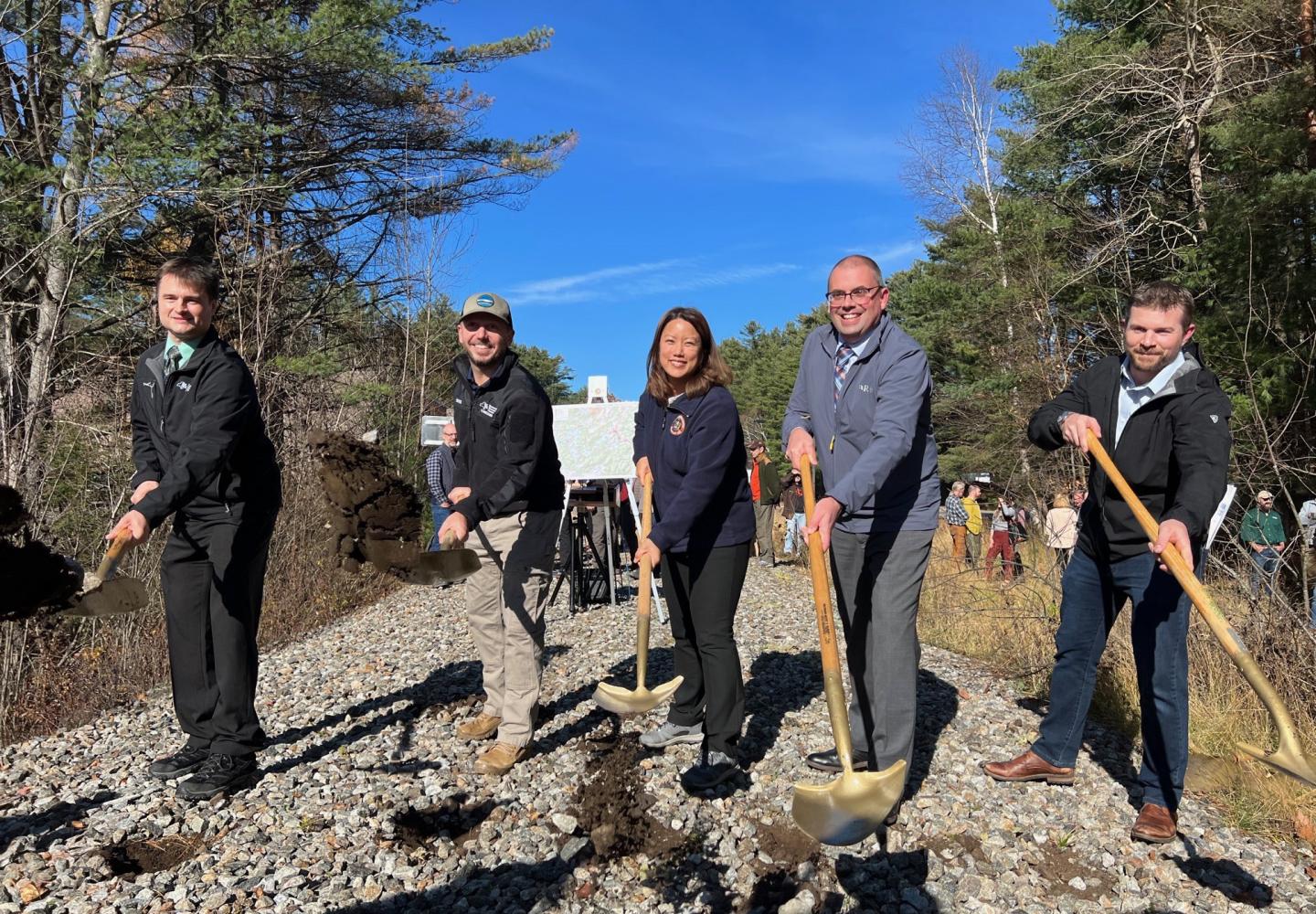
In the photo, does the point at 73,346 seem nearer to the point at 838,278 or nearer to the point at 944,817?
the point at 838,278

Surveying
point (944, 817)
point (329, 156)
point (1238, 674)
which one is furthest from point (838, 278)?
point (329, 156)

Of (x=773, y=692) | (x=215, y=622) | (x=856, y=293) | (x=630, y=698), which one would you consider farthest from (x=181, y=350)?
(x=773, y=692)

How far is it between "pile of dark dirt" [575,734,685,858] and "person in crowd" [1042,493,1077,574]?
3.77 meters

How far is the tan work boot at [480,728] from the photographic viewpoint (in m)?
4.28

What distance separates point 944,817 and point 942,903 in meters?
0.59

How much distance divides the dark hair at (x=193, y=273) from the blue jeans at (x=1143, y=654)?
387 centimetres

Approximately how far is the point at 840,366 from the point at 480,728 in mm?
2646

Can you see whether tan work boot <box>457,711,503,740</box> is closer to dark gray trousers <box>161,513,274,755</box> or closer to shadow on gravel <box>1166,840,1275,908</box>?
dark gray trousers <box>161,513,274,755</box>

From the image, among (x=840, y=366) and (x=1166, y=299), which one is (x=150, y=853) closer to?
(x=840, y=366)

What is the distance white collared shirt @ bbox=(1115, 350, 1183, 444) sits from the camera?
308 centimetres

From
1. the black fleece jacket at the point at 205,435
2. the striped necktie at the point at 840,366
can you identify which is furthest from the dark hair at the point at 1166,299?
the black fleece jacket at the point at 205,435

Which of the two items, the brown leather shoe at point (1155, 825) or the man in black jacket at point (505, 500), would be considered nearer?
the brown leather shoe at point (1155, 825)

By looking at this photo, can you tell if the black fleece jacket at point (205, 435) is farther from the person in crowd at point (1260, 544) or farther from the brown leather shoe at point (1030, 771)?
the person in crowd at point (1260, 544)

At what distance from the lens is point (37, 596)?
2.82 meters
